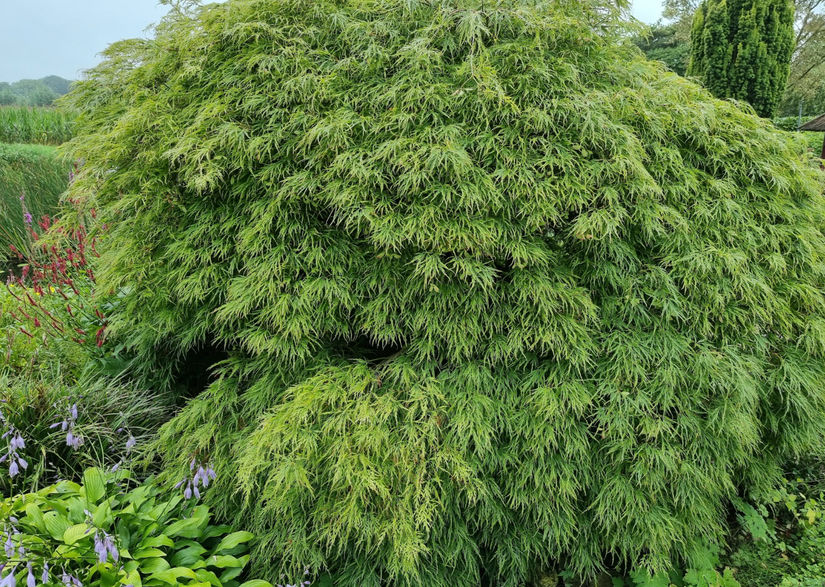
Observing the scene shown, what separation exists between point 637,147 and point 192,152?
1.91 meters

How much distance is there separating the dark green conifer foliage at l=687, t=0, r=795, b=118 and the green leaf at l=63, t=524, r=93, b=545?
41.7 feet

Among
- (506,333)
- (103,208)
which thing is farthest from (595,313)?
(103,208)

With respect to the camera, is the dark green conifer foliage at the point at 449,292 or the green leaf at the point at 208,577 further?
the dark green conifer foliage at the point at 449,292

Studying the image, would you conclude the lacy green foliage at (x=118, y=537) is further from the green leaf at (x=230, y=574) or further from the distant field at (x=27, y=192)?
the distant field at (x=27, y=192)

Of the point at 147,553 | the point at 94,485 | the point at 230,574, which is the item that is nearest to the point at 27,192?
the point at 94,485

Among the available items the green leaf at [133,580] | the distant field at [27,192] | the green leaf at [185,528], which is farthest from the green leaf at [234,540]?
the distant field at [27,192]

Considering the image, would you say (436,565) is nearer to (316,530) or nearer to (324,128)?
(316,530)

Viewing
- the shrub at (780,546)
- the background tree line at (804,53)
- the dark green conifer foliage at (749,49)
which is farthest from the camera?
the background tree line at (804,53)

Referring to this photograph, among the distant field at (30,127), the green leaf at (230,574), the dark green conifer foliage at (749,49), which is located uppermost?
the dark green conifer foliage at (749,49)

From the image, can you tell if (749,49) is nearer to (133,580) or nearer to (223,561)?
(223,561)

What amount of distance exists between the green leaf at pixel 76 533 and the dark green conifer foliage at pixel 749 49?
41.7ft

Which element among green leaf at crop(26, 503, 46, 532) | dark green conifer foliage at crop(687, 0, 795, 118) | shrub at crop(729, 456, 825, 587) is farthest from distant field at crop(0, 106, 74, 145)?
dark green conifer foliage at crop(687, 0, 795, 118)

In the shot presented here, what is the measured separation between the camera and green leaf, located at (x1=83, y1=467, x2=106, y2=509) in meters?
1.95

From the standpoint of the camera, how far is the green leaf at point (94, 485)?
6.41 feet
